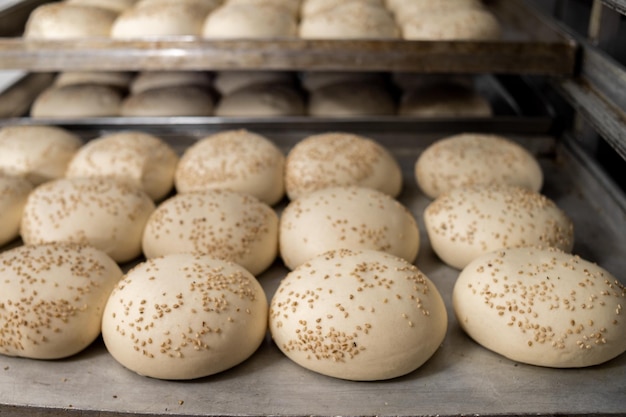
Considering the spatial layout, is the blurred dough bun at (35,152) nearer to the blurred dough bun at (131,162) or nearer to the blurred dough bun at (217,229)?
the blurred dough bun at (131,162)

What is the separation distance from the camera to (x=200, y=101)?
10.1 ft

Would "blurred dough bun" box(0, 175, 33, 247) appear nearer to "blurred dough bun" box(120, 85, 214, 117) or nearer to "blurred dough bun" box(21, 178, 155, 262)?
"blurred dough bun" box(21, 178, 155, 262)

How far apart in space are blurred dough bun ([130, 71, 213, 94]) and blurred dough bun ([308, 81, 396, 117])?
2.09 ft

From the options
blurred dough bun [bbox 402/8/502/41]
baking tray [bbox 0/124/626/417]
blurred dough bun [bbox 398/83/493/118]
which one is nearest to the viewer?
baking tray [bbox 0/124/626/417]

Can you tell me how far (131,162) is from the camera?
2414mm

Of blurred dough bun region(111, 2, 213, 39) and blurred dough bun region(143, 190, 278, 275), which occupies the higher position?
blurred dough bun region(111, 2, 213, 39)

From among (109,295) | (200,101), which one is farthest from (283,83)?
(109,295)

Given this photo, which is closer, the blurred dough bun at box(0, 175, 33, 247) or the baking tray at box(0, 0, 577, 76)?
the blurred dough bun at box(0, 175, 33, 247)

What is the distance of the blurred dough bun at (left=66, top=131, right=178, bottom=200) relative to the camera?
7.91 feet

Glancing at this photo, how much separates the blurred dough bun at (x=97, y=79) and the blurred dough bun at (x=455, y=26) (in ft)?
5.00

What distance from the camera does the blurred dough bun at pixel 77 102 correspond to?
304cm

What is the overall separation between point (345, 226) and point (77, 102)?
68.8 inches

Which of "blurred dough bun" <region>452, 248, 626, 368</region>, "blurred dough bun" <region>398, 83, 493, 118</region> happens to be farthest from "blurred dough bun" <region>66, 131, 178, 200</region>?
"blurred dough bun" <region>452, 248, 626, 368</region>

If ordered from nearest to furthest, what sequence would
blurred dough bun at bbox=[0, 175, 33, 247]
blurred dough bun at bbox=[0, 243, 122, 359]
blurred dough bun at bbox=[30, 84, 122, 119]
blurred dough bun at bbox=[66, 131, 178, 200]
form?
1. blurred dough bun at bbox=[0, 243, 122, 359]
2. blurred dough bun at bbox=[0, 175, 33, 247]
3. blurred dough bun at bbox=[66, 131, 178, 200]
4. blurred dough bun at bbox=[30, 84, 122, 119]
